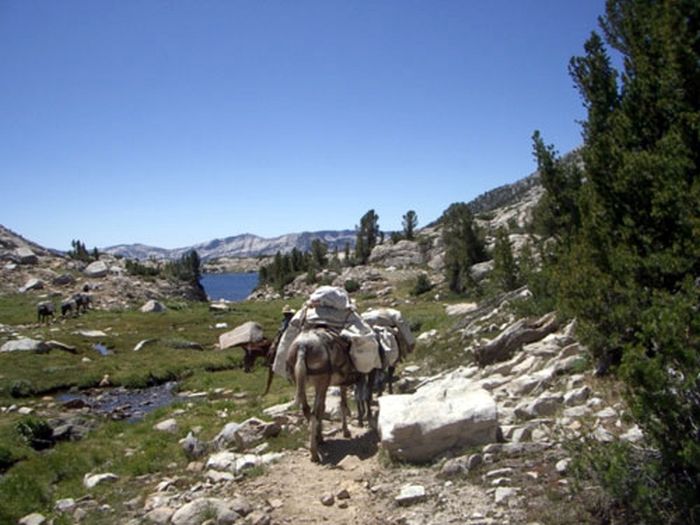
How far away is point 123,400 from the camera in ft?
76.1

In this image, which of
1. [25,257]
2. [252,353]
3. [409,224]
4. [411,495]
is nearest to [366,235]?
[409,224]

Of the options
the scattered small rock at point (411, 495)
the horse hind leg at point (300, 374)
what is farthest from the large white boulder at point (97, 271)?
the scattered small rock at point (411, 495)

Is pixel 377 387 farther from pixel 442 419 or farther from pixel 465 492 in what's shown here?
pixel 465 492

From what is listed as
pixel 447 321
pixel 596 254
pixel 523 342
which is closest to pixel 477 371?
pixel 523 342

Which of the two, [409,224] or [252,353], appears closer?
[252,353]

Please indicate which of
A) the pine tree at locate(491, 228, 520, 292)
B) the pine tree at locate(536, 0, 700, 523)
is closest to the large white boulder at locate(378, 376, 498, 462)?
the pine tree at locate(536, 0, 700, 523)

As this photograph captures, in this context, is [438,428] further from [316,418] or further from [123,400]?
[123,400]

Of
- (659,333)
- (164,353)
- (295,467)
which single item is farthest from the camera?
(164,353)

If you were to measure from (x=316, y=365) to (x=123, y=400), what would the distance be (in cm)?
1634

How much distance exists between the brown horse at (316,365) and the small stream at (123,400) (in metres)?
11.8

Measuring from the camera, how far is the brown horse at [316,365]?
9.96 meters

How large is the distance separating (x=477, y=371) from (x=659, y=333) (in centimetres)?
978

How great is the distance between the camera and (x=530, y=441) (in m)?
8.26

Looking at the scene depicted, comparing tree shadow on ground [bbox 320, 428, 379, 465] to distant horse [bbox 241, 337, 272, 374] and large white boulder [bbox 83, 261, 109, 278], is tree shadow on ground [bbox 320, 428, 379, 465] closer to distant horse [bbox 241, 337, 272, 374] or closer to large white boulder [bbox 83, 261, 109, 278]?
distant horse [bbox 241, 337, 272, 374]
